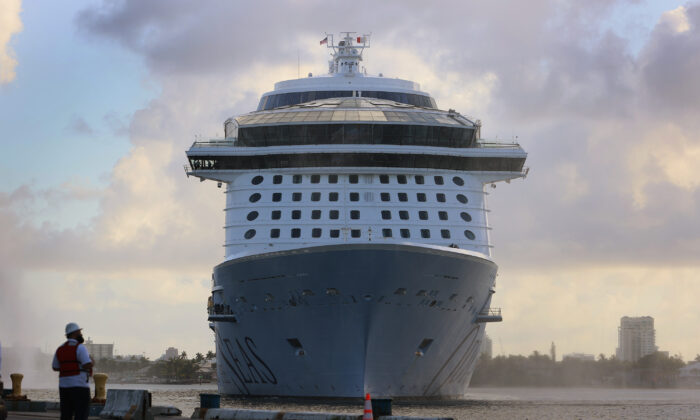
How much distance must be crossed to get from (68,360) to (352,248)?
73.7ft

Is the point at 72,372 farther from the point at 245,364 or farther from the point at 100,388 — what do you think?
the point at 245,364

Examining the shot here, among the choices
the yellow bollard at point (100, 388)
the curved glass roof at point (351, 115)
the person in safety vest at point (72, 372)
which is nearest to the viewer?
the person in safety vest at point (72, 372)

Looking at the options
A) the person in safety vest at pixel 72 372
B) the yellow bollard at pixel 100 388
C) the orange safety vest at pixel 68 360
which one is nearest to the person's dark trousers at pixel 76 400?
the person in safety vest at pixel 72 372

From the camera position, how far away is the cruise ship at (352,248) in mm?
39625

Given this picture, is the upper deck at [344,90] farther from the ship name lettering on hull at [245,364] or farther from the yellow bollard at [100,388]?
the yellow bollard at [100,388]

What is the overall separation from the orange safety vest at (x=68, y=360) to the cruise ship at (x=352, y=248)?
2234cm

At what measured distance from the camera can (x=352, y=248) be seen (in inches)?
1540

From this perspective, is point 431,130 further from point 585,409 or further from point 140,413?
point 140,413

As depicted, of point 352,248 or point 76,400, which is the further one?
point 352,248

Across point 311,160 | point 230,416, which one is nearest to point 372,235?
point 311,160

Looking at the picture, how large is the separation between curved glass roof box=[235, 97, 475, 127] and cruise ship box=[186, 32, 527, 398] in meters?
0.11

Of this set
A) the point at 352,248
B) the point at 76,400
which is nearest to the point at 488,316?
the point at 352,248

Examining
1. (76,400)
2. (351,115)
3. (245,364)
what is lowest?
→ (76,400)

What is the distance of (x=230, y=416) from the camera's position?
80.8ft
